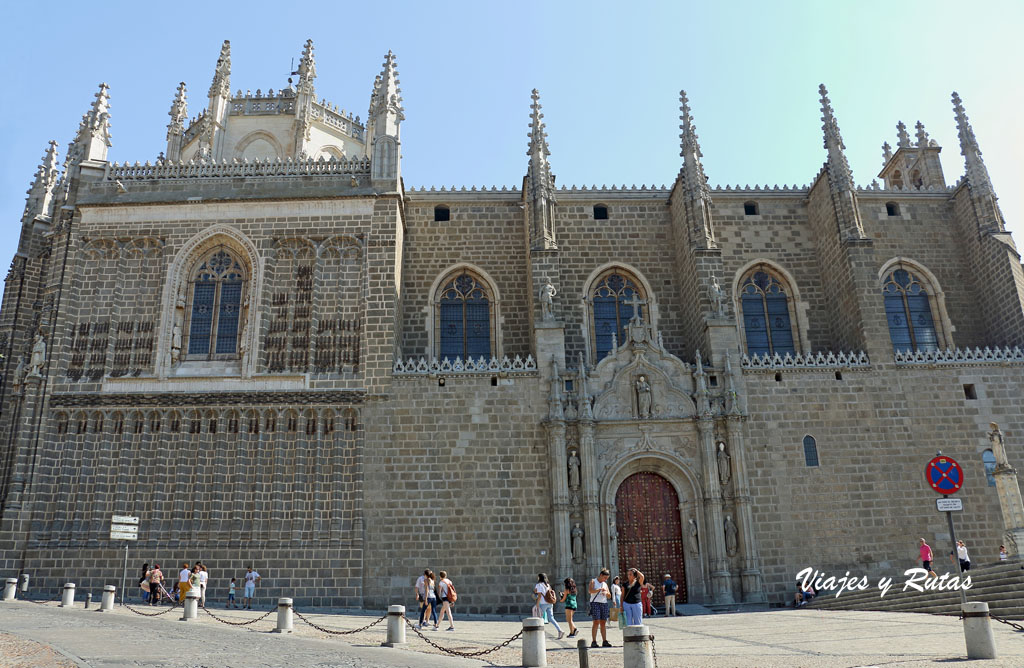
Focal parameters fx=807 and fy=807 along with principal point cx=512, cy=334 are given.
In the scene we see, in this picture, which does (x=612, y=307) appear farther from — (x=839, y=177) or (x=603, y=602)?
(x=603, y=602)

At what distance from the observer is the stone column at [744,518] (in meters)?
20.3

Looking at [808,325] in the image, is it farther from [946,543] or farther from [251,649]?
[251,649]

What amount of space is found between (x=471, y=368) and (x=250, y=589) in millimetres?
8006

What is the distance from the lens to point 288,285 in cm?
2348

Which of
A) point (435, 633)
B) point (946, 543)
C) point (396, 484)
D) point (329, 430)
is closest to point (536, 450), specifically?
point (396, 484)

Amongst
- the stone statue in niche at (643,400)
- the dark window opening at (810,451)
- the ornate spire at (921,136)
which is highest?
the ornate spire at (921,136)

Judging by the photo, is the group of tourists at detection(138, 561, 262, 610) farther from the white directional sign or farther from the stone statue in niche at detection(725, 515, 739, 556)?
the stone statue in niche at detection(725, 515, 739, 556)

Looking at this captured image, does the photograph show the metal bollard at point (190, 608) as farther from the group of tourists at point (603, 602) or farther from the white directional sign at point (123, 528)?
the group of tourists at point (603, 602)

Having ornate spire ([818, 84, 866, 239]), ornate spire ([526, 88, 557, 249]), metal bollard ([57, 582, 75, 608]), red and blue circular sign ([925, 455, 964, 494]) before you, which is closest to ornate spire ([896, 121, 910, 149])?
ornate spire ([818, 84, 866, 239])

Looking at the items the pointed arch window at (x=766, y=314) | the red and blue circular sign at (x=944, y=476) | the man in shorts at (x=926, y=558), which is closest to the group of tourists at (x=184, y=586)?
the red and blue circular sign at (x=944, y=476)

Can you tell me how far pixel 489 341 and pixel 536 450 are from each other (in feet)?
16.4

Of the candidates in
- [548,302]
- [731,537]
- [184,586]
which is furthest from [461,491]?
[731,537]

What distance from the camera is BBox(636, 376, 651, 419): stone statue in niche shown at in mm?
21938

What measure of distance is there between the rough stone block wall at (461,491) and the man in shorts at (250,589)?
8.92 feet
